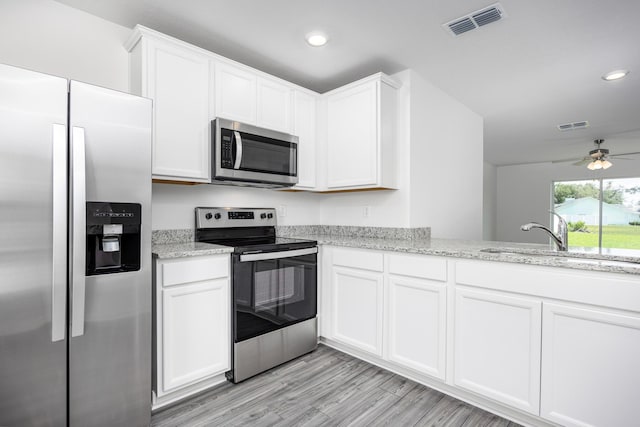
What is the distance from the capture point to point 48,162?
138 centimetres

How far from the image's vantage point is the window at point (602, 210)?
6523 millimetres

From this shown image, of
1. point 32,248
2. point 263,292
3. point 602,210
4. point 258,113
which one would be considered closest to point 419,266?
point 263,292

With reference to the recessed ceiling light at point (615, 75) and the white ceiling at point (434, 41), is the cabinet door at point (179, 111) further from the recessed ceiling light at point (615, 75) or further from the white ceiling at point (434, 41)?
the recessed ceiling light at point (615, 75)

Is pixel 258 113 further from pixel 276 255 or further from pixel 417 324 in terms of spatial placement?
pixel 417 324

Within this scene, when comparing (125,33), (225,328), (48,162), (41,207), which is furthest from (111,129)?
(225,328)

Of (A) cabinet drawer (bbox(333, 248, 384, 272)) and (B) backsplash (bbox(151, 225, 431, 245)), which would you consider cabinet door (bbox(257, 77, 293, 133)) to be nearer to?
(B) backsplash (bbox(151, 225, 431, 245))

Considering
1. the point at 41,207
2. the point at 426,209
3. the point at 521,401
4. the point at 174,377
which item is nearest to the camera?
the point at 41,207

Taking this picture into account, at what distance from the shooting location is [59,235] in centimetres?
140

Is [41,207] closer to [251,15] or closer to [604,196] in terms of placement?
[251,15]

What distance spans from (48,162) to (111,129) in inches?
11.7

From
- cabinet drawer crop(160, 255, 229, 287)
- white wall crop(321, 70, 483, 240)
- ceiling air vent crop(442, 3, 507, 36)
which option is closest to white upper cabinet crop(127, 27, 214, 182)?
cabinet drawer crop(160, 255, 229, 287)

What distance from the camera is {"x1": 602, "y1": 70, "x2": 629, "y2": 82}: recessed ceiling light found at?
2.81 metres

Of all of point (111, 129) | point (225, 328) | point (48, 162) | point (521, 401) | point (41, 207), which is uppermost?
point (111, 129)

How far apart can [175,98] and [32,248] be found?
1236 mm
